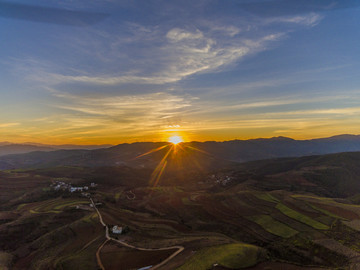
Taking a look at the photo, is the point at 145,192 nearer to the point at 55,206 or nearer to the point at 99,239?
the point at 55,206

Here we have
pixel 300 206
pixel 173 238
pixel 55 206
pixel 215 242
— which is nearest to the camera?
pixel 215 242

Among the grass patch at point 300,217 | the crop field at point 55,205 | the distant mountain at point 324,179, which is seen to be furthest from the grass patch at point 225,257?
the distant mountain at point 324,179

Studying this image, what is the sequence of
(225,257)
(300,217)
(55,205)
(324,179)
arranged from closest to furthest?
(225,257) → (300,217) → (55,205) → (324,179)

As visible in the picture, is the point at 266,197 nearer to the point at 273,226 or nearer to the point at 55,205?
the point at 273,226

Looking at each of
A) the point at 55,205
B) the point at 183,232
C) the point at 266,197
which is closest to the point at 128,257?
the point at 183,232

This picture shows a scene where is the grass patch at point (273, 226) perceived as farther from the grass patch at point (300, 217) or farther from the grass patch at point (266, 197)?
the grass patch at point (266, 197)

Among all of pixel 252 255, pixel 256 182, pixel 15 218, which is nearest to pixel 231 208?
pixel 252 255
